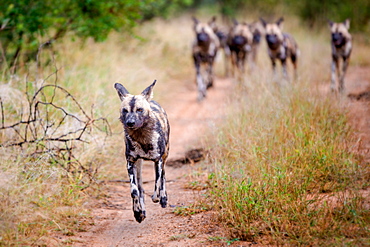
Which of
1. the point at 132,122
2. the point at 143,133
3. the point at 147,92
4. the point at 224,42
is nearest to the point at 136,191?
the point at 143,133

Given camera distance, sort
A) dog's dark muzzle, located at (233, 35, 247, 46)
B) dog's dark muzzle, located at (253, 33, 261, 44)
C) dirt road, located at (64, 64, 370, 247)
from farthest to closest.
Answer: dog's dark muzzle, located at (253, 33, 261, 44) → dog's dark muzzle, located at (233, 35, 247, 46) → dirt road, located at (64, 64, 370, 247)

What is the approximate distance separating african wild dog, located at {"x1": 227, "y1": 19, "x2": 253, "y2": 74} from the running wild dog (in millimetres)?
7458

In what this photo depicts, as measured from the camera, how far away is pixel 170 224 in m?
3.82

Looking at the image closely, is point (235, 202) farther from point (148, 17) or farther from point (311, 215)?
point (148, 17)

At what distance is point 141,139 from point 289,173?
1.31m

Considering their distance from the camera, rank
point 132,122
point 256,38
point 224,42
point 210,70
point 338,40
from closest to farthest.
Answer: point 132,122, point 338,40, point 210,70, point 256,38, point 224,42

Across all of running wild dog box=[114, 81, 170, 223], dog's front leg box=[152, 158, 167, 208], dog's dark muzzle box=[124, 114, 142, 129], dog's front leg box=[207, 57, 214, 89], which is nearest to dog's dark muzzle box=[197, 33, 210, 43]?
dog's front leg box=[207, 57, 214, 89]

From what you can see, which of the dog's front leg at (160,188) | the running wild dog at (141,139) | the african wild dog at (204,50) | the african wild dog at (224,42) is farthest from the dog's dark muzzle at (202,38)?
the dog's front leg at (160,188)

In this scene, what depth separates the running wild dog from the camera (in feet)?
12.5

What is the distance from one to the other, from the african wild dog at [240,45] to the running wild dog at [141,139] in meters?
7.46

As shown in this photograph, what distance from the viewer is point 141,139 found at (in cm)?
391

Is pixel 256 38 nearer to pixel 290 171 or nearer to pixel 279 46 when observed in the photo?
pixel 279 46

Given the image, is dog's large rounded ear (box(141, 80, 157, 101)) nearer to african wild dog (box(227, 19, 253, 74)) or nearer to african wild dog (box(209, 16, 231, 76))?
african wild dog (box(227, 19, 253, 74))

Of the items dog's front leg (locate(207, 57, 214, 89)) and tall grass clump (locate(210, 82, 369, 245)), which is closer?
tall grass clump (locate(210, 82, 369, 245))
